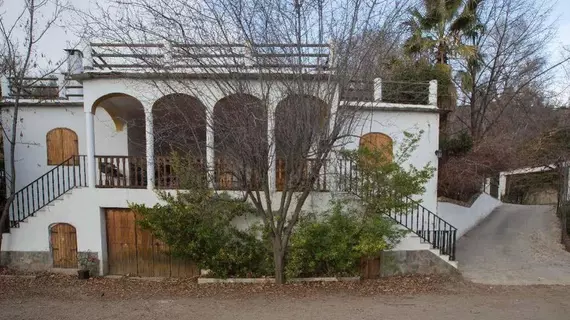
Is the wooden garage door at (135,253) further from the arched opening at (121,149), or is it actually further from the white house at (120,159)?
the arched opening at (121,149)

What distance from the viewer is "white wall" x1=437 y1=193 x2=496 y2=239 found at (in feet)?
39.2

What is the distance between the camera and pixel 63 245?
9461 millimetres

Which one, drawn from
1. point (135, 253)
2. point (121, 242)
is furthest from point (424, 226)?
point (121, 242)

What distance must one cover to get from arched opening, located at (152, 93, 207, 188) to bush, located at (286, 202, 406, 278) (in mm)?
3128

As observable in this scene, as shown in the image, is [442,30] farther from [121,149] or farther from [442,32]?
[121,149]

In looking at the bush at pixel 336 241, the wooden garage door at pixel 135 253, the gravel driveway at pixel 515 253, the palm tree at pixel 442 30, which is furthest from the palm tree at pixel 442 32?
the wooden garage door at pixel 135 253

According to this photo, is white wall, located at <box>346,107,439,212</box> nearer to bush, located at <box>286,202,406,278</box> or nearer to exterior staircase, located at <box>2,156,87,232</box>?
bush, located at <box>286,202,406,278</box>

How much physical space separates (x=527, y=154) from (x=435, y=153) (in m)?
5.55

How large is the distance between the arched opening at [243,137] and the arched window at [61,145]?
6177 millimetres

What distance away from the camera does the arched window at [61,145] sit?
11102 millimetres

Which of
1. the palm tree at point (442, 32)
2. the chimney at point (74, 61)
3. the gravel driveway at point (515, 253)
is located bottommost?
the gravel driveway at point (515, 253)

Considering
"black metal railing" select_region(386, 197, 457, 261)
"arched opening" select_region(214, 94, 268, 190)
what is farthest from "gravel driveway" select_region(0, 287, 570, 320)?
"arched opening" select_region(214, 94, 268, 190)

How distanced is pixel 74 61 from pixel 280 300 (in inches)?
353

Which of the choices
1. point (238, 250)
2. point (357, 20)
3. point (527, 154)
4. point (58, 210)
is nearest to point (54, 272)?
point (58, 210)
